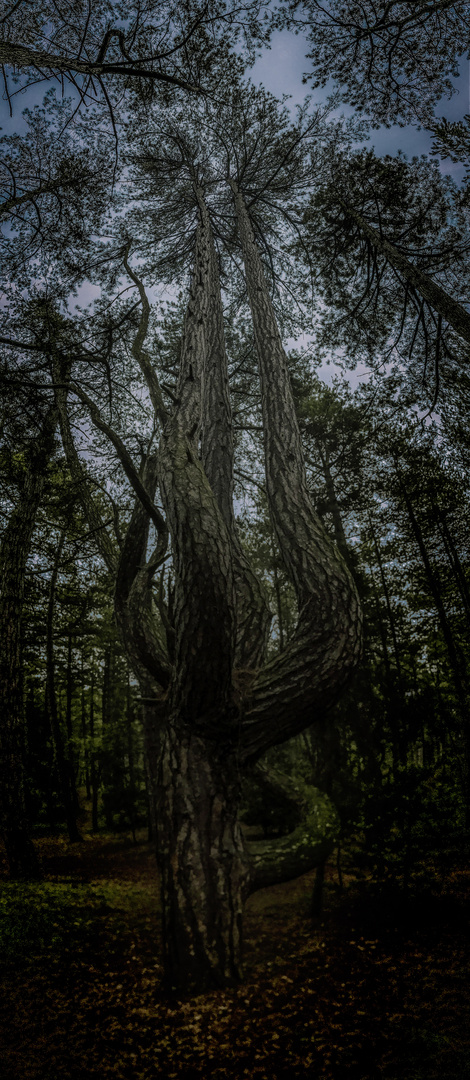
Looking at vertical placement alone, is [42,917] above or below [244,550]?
below

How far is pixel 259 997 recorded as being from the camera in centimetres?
283

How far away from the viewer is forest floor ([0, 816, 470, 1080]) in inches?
90.6

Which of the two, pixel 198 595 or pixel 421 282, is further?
pixel 421 282

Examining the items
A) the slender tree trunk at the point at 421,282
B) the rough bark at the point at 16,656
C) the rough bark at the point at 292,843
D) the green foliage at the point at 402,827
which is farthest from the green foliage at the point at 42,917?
the slender tree trunk at the point at 421,282

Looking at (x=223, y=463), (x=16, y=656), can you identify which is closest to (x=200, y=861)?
(x=223, y=463)

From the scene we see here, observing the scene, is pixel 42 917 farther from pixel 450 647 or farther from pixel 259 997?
pixel 450 647

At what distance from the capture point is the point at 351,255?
6.93 metres

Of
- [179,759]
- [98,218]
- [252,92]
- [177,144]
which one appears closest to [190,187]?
[177,144]

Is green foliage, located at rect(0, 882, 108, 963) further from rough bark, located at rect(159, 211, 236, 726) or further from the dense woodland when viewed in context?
rough bark, located at rect(159, 211, 236, 726)

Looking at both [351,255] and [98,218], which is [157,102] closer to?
[98,218]

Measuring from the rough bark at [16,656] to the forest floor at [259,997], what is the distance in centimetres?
70

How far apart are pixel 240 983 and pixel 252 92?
10610 millimetres

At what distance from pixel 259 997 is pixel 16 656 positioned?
5273 mm

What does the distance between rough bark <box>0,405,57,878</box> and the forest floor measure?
0.70 m
